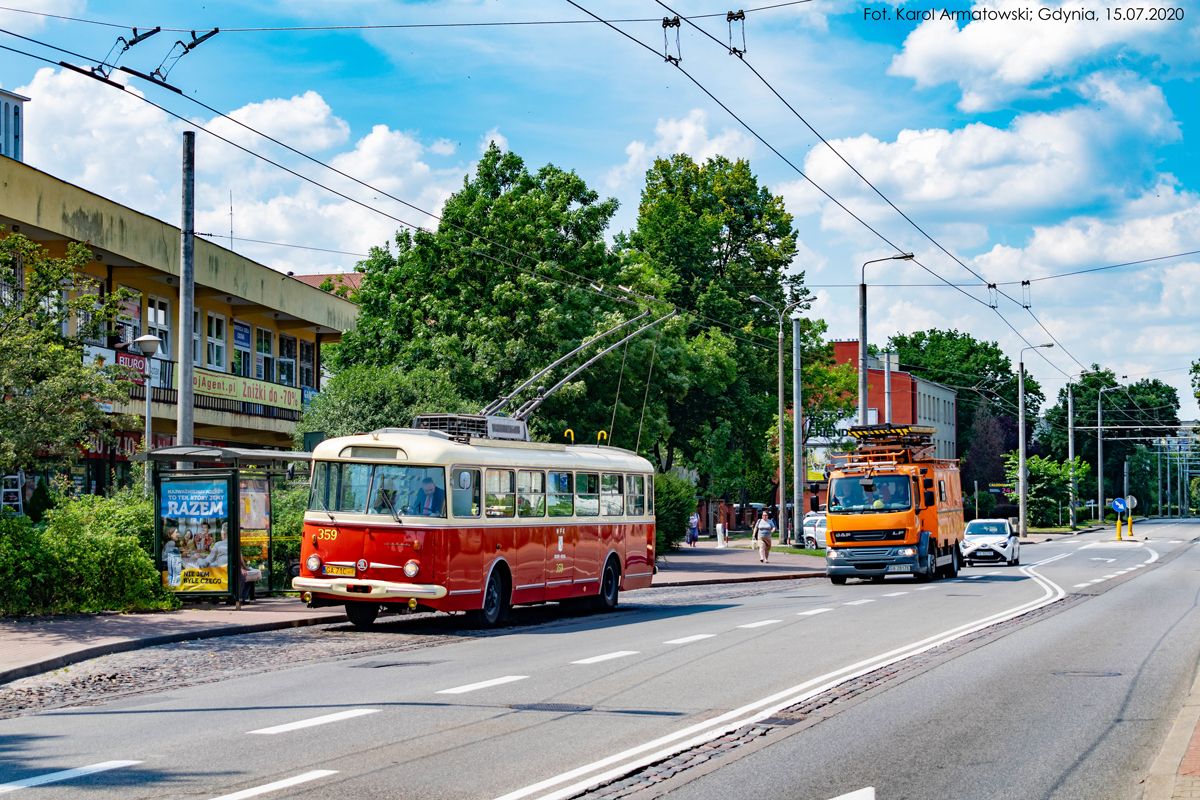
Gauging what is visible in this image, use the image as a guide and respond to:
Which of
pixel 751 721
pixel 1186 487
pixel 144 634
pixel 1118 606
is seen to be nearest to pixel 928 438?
→ pixel 1118 606

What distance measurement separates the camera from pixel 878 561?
95.8 ft

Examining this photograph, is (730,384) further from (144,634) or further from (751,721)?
(751,721)

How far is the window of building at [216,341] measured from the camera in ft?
122

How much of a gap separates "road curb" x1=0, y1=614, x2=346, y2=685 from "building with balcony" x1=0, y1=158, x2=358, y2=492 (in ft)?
26.7

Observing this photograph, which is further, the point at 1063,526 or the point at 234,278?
the point at 1063,526

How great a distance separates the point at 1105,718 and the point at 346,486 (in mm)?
10823

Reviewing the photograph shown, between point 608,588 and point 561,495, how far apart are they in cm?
251

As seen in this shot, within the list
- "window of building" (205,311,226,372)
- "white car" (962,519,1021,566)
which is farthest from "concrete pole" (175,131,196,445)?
"white car" (962,519,1021,566)

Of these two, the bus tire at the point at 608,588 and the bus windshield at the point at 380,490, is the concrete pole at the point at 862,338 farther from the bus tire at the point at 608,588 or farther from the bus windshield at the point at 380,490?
the bus windshield at the point at 380,490

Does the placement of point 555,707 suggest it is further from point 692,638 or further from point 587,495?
point 587,495

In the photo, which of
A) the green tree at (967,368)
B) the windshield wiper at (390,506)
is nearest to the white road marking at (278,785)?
the windshield wiper at (390,506)

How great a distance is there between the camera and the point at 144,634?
15.7 metres

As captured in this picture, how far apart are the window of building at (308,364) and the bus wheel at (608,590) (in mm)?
24060

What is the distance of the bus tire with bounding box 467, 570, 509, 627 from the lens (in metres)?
18.1
